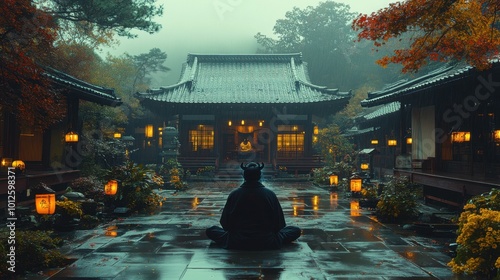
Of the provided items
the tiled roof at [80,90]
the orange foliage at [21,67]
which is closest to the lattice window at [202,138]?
the tiled roof at [80,90]

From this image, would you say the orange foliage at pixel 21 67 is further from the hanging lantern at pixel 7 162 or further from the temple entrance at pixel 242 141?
the temple entrance at pixel 242 141

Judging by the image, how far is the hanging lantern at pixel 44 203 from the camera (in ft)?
29.3

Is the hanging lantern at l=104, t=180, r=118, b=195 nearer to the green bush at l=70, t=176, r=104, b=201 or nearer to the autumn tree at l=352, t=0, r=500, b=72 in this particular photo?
the green bush at l=70, t=176, r=104, b=201

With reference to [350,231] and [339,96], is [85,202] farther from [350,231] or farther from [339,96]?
[339,96]

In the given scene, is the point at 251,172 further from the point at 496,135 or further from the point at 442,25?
the point at 496,135

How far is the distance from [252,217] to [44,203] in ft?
16.2

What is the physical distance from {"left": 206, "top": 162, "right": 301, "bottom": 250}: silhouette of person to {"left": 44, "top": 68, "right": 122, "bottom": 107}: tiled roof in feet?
28.2

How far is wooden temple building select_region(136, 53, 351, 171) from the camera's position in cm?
2844

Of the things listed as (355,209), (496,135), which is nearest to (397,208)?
(355,209)

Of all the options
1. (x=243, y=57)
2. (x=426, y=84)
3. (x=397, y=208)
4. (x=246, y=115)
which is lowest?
(x=397, y=208)

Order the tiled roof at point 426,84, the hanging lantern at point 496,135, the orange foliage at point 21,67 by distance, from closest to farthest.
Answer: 1. the orange foliage at point 21,67
2. the tiled roof at point 426,84
3. the hanging lantern at point 496,135

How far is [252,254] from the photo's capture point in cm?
664

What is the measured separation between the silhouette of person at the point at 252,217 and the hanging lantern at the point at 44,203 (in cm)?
434

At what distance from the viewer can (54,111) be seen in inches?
404
